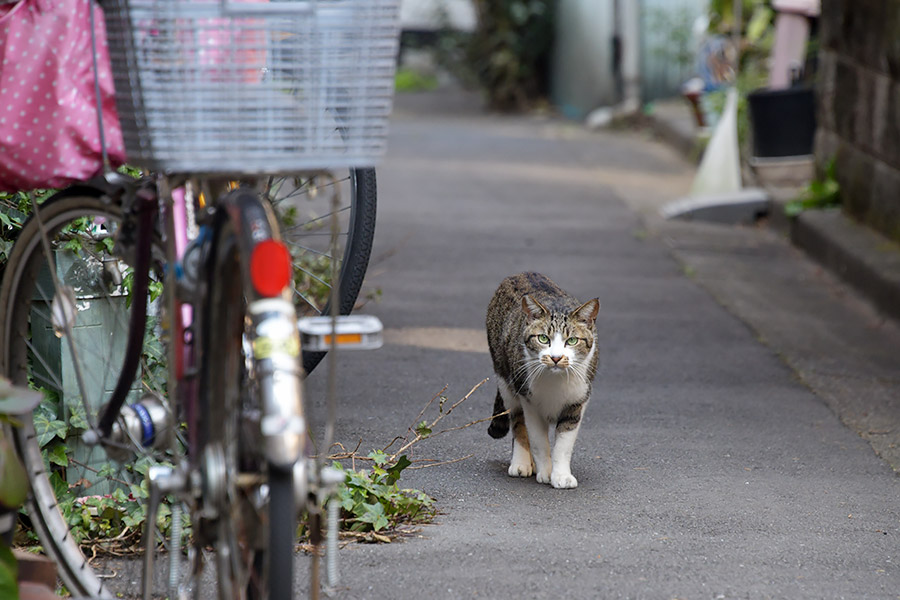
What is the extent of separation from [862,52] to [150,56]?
7.23 m

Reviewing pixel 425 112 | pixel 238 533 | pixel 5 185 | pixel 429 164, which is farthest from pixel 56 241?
pixel 425 112

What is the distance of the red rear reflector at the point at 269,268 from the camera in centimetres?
214

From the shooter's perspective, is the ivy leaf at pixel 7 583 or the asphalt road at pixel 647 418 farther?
the asphalt road at pixel 647 418

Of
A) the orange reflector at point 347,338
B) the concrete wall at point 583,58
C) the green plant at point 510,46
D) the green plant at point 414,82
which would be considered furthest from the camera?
the green plant at point 414,82

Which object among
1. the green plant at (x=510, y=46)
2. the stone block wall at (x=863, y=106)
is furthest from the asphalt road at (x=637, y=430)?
the green plant at (x=510, y=46)

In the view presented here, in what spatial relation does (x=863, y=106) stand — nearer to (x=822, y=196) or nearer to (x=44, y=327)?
(x=822, y=196)

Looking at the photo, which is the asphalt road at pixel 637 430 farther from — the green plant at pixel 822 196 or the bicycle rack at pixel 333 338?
the bicycle rack at pixel 333 338

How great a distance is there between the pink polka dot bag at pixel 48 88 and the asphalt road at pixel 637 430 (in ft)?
4.22

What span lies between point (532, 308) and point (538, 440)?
0.45m

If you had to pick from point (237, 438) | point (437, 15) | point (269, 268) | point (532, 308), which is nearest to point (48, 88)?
point (269, 268)

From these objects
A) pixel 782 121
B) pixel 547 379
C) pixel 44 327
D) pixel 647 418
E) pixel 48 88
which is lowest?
pixel 647 418

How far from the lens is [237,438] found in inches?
92.2

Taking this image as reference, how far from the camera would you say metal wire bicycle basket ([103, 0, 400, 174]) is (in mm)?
2174

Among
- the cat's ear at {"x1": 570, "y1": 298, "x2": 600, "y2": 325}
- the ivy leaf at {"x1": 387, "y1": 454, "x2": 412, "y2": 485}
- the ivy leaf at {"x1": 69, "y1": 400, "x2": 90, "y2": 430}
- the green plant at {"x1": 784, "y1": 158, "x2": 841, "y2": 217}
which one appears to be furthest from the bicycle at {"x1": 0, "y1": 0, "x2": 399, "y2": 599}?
the green plant at {"x1": 784, "y1": 158, "x2": 841, "y2": 217}
